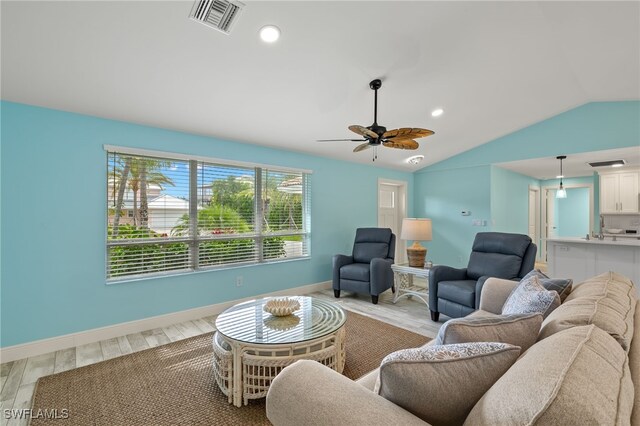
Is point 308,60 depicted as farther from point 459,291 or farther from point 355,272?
point 355,272

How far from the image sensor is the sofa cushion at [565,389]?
0.62 metres

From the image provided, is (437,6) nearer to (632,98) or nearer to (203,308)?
(632,98)

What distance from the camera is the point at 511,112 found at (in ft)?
13.9

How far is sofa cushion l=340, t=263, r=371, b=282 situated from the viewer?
4.26m

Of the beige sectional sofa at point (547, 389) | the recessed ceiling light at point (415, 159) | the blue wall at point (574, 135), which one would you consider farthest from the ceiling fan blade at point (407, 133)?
the blue wall at point (574, 135)

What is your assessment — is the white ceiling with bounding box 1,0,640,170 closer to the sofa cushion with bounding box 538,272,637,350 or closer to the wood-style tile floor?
the sofa cushion with bounding box 538,272,637,350

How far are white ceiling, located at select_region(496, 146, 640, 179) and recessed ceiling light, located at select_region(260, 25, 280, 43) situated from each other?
183 inches

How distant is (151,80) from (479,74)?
10.7ft

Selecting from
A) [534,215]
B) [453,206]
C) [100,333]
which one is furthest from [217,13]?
[534,215]

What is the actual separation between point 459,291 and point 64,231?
397cm

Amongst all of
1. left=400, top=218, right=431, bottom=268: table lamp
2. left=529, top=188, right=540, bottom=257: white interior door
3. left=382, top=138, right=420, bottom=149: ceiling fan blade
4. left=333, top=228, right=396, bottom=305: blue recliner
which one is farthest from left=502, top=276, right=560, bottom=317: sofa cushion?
left=529, top=188, right=540, bottom=257: white interior door

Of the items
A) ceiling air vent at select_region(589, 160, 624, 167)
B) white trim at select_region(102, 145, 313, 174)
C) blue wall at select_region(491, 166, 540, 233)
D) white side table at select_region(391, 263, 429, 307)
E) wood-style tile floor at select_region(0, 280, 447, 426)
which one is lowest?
wood-style tile floor at select_region(0, 280, 447, 426)

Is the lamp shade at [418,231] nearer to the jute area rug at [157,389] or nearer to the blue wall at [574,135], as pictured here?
the jute area rug at [157,389]

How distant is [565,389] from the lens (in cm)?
65
